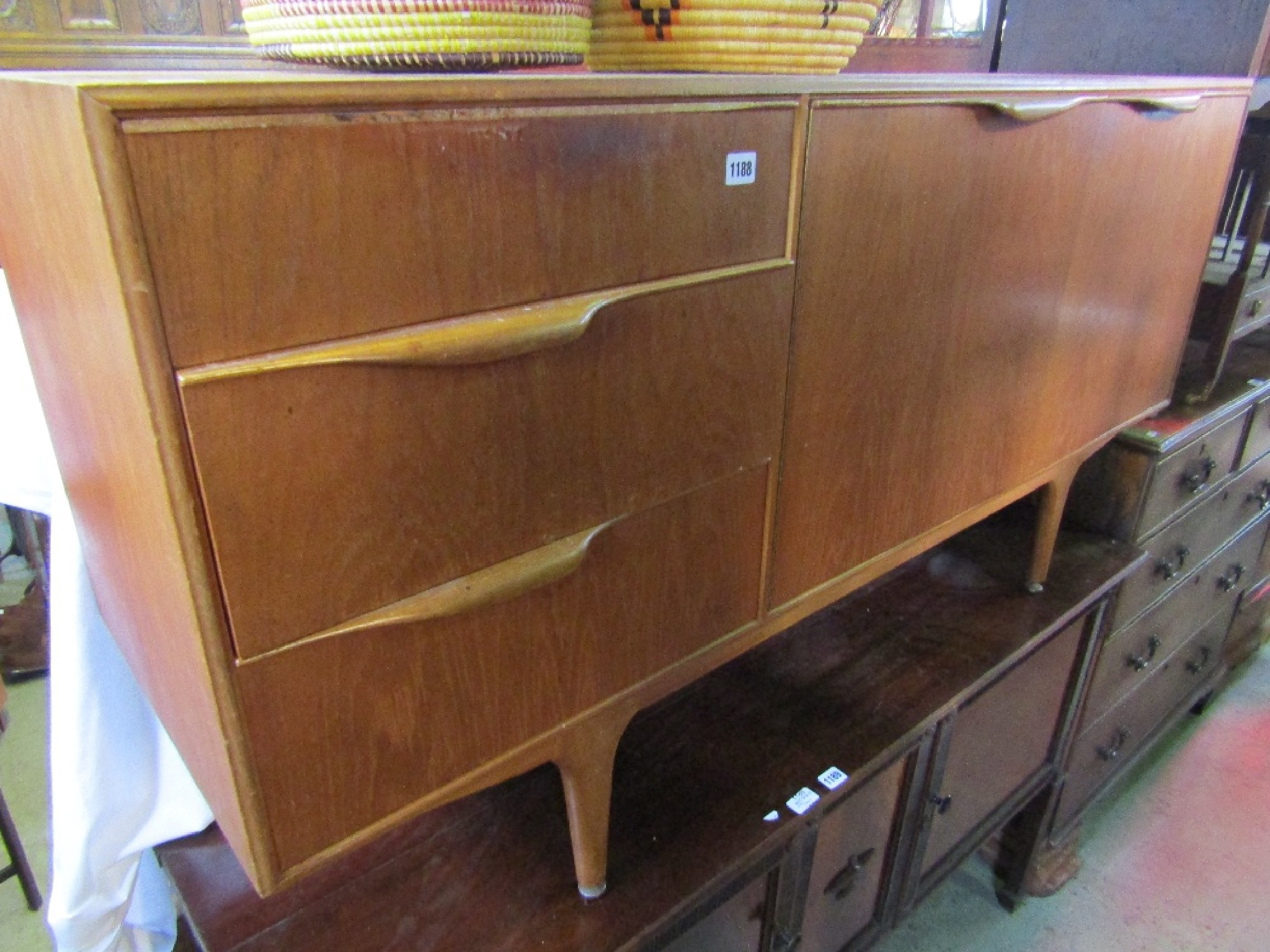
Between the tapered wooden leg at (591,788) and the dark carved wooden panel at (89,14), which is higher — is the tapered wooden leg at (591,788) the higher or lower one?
the lower one

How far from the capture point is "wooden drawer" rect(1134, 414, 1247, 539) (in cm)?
147

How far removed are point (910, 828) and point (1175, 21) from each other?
1.22 m

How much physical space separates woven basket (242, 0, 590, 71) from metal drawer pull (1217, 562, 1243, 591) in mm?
1855

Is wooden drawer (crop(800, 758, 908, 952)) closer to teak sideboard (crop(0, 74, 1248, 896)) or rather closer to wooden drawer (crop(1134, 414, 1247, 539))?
teak sideboard (crop(0, 74, 1248, 896))

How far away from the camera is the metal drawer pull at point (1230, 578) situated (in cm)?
189

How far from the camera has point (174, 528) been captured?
465 millimetres

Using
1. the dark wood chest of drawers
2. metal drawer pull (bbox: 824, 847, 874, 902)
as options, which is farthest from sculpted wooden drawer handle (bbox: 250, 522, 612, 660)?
the dark wood chest of drawers

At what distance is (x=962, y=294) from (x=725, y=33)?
346mm

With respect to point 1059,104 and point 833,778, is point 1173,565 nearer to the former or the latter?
point 833,778

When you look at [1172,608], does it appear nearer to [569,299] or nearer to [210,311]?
[569,299]

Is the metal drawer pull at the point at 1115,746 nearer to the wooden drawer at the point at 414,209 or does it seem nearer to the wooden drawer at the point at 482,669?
the wooden drawer at the point at 482,669

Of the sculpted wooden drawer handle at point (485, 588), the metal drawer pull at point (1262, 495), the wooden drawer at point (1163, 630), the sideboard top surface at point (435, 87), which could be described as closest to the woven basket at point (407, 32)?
the sideboard top surface at point (435, 87)

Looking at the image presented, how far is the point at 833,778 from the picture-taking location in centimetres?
101

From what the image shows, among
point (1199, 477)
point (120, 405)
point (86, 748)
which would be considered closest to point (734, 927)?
point (86, 748)
